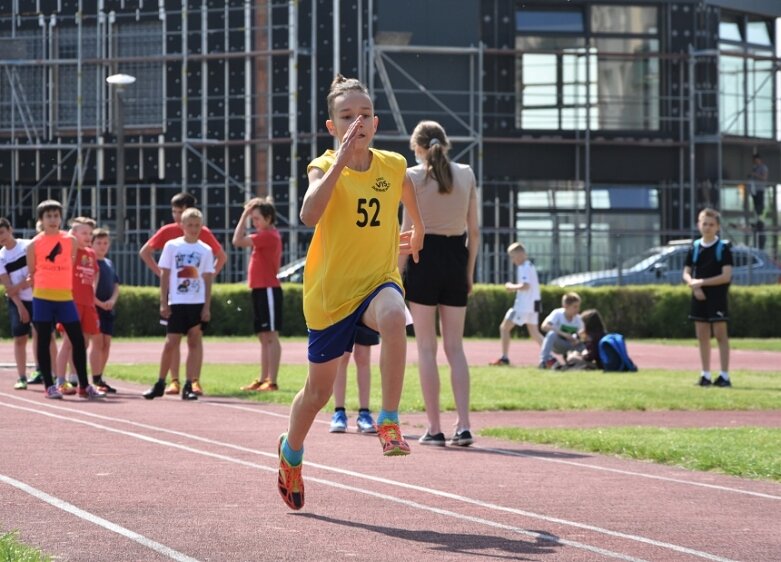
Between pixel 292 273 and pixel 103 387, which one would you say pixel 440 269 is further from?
pixel 292 273

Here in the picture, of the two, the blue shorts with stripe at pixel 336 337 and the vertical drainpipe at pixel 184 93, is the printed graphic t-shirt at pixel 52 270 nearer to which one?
the blue shorts with stripe at pixel 336 337

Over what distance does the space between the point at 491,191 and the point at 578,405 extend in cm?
2502

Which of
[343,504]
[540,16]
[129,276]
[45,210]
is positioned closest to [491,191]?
[540,16]

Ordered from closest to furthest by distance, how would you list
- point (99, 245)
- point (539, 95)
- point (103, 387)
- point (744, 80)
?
1. point (103, 387)
2. point (99, 245)
3. point (539, 95)
4. point (744, 80)

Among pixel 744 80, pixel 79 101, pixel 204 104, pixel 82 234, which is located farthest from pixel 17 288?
pixel 744 80

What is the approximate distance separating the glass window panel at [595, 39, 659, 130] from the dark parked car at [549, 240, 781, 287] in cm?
540

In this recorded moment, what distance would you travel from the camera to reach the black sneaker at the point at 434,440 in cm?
1080

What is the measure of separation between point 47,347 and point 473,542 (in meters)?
9.43

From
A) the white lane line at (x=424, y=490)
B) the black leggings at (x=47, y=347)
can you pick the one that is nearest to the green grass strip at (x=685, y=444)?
the white lane line at (x=424, y=490)

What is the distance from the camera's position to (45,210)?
1540 cm

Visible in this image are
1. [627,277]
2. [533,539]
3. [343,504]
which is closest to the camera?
[533,539]

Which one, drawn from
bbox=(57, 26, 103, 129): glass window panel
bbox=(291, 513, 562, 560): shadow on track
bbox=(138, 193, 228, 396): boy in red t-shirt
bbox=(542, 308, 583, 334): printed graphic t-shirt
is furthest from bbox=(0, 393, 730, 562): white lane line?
bbox=(57, 26, 103, 129): glass window panel

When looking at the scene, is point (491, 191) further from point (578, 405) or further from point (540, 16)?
point (578, 405)

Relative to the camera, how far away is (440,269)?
1079cm
